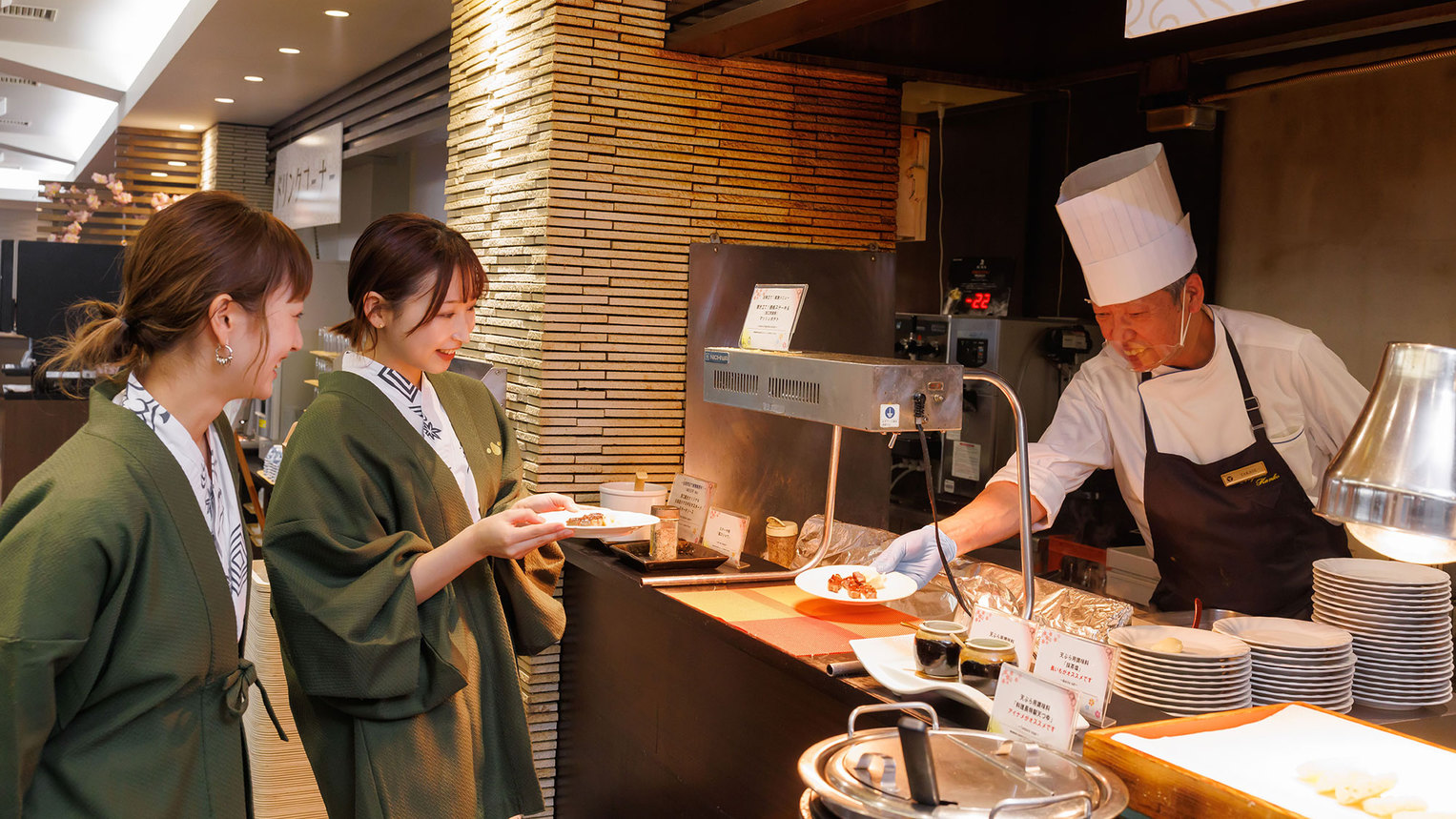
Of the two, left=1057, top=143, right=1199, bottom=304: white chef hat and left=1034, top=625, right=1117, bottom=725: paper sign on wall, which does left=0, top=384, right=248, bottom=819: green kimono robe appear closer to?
left=1034, top=625, right=1117, bottom=725: paper sign on wall

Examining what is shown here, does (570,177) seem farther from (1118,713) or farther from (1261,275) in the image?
(1261,275)

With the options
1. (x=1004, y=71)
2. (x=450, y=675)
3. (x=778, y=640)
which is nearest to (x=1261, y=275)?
(x=1004, y=71)

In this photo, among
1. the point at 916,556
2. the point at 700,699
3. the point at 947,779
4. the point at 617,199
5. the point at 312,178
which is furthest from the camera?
the point at 312,178

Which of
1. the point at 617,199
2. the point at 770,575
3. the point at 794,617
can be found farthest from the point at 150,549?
the point at 617,199

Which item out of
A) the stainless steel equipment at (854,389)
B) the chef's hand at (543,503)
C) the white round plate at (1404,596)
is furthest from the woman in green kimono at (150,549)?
the white round plate at (1404,596)

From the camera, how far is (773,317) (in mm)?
3131

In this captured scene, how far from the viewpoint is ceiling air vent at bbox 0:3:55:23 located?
309 inches

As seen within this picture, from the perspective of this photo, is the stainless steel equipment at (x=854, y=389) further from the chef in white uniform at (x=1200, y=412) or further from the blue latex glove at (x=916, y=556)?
the chef in white uniform at (x=1200, y=412)

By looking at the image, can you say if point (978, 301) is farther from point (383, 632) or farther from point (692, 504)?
point (383, 632)

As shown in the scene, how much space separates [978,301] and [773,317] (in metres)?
2.88

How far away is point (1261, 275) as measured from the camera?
15.3 ft

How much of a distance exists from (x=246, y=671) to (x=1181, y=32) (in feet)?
11.3

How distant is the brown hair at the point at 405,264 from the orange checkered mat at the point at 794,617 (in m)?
0.98

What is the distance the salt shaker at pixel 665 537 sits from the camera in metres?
3.17
